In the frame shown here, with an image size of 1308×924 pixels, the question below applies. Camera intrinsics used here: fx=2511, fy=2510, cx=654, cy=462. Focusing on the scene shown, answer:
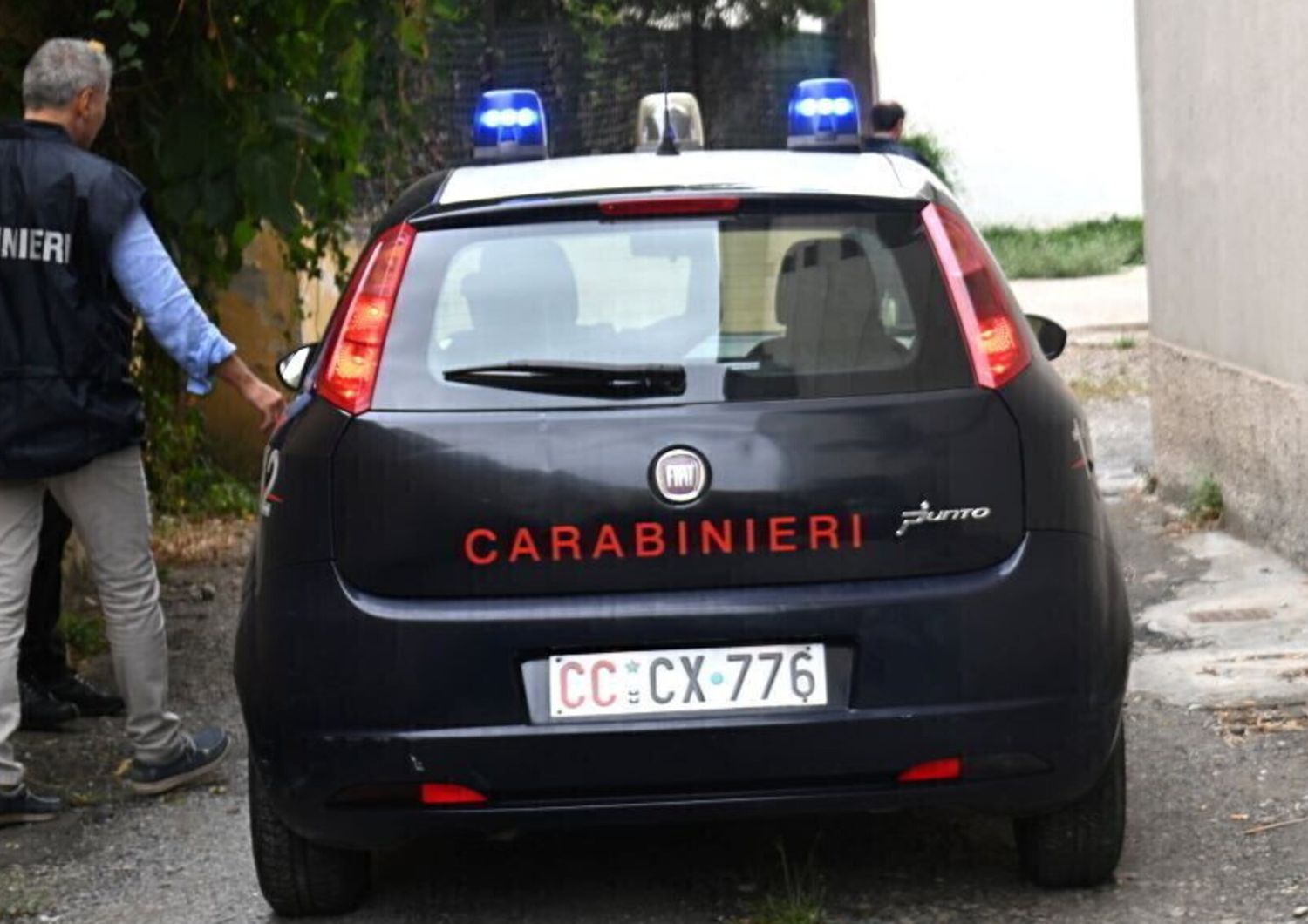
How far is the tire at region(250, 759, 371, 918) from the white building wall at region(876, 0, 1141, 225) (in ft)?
58.4

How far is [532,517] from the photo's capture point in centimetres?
454

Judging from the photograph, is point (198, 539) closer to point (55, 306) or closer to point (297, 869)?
point (55, 306)

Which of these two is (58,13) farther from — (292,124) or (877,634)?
(877,634)

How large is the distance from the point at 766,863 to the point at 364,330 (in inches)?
58.9

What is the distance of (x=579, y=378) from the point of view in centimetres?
464

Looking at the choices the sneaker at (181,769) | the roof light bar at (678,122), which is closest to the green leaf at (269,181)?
the roof light bar at (678,122)

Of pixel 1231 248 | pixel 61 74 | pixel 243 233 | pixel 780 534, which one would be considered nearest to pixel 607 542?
pixel 780 534

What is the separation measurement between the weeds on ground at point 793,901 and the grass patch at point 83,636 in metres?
3.69

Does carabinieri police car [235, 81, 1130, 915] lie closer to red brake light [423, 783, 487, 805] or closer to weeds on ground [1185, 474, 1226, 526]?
red brake light [423, 783, 487, 805]

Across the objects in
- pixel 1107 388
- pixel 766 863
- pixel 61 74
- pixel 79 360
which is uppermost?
pixel 61 74

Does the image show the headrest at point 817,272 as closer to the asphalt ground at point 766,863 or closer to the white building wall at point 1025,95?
the asphalt ground at point 766,863

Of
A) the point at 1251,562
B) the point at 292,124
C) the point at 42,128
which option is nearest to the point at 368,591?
the point at 42,128

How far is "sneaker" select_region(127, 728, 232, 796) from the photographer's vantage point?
6.28 metres

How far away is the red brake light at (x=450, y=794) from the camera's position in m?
4.59
